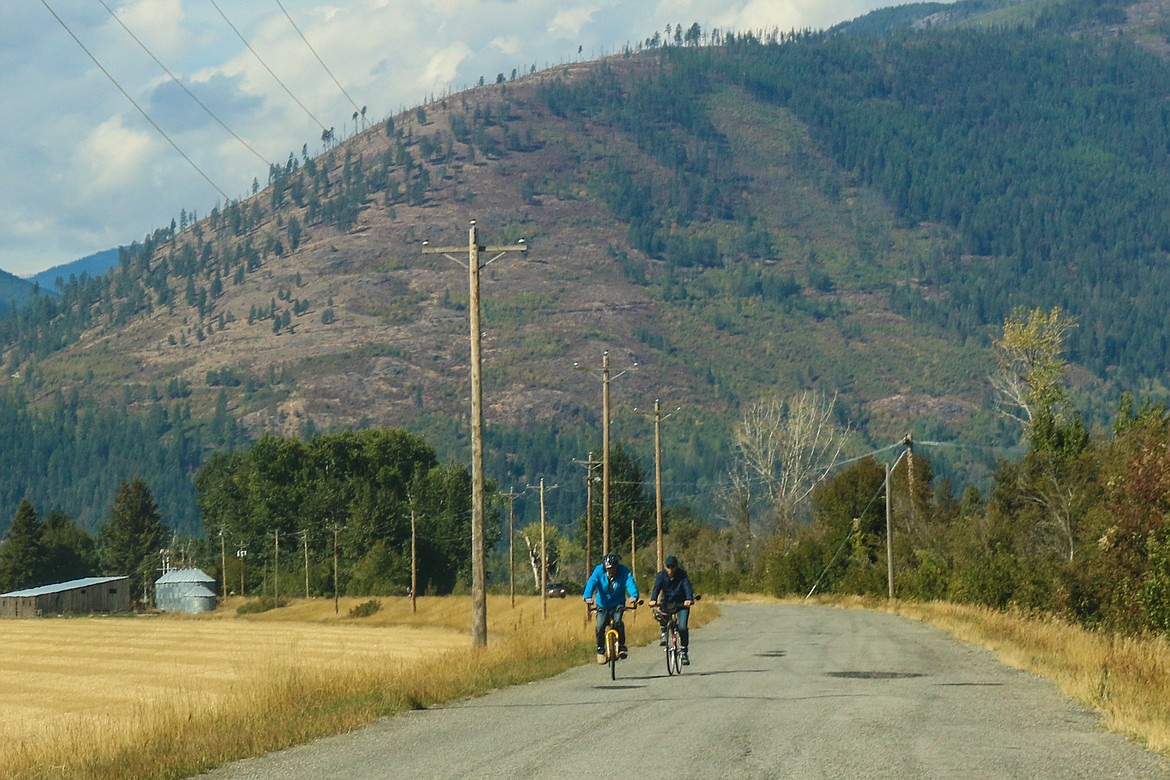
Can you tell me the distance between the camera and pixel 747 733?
17.2 meters

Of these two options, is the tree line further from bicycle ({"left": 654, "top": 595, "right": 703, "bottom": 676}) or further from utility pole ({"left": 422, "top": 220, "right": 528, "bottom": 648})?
bicycle ({"left": 654, "top": 595, "right": 703, "bottom": 676})

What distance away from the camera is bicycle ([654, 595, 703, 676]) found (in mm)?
27938

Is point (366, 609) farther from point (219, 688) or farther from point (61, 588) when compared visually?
point (219, 688)

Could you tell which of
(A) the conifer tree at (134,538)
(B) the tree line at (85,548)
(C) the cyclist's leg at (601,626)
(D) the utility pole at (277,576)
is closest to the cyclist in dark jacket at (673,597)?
(C) the cyclist's leg at (601,626)

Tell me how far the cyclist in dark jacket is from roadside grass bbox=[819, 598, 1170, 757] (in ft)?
20.6

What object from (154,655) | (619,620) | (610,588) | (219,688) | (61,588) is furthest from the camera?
(61,588)

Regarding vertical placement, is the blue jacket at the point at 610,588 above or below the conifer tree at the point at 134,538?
below

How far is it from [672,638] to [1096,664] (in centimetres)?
728

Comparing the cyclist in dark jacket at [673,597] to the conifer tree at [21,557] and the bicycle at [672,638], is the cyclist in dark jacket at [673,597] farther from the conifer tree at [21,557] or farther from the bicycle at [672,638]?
the conifer tree at [21,557]

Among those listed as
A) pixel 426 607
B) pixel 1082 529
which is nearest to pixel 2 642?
pixel 426 607

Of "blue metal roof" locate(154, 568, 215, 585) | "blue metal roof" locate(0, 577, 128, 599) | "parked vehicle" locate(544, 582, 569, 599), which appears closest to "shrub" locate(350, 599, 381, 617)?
"parked vehicle" locate(544, 582, 569, 599)

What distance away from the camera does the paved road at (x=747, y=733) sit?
48.3 feet

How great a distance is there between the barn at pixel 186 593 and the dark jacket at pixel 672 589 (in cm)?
12787

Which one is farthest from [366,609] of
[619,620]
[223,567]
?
[619,620]
